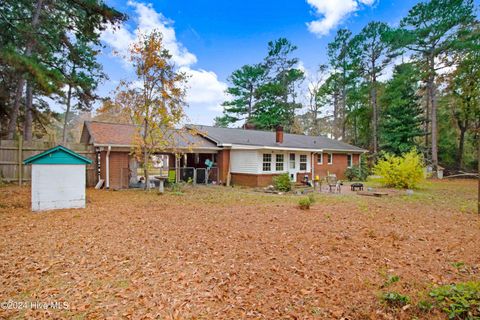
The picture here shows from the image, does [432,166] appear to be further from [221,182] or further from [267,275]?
[267,275]

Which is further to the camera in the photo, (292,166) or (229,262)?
(292,166)

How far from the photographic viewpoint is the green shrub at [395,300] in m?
3.05

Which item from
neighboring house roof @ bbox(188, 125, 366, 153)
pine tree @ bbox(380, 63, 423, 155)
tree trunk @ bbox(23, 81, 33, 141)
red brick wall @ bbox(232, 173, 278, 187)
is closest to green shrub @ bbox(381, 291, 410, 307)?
red brick wall @ bbox(232, 173, 278, 187)

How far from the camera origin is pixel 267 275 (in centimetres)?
383

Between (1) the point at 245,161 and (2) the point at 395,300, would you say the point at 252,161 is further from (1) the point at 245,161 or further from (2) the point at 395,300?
(2) the point at 395,300

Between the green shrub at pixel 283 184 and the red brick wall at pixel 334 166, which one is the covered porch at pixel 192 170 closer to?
the green shrub at pixel 283 184

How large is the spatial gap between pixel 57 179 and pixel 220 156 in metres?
10.4

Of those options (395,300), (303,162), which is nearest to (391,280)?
(395,300)

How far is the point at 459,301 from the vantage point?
2771 millimetres

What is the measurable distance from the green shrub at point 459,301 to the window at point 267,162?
13104 millimetres

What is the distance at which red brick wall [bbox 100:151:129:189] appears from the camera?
13.5 meters

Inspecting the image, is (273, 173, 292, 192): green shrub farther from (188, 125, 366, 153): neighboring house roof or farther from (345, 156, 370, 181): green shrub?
(345, 156, 370, 181): green shrub

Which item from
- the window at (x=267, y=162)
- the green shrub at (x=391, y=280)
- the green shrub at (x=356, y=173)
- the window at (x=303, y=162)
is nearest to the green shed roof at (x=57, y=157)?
the green shrub at (x=391, y=280)

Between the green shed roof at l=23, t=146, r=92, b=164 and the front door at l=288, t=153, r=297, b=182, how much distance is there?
12.6 meters
